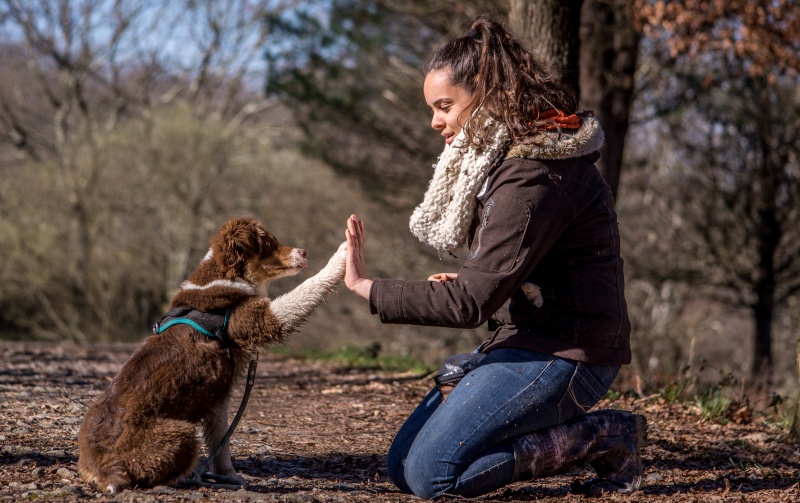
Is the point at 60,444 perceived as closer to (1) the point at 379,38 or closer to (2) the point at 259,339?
(2) the point at 259,339

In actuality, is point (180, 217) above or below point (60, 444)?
above

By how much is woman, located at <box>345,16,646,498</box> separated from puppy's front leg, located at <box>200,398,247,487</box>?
2.75 ft

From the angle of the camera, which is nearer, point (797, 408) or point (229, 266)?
point (229, 266)

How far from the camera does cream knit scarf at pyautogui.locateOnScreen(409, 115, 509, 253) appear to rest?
3297 millimetres

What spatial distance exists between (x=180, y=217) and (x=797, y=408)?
14665mm

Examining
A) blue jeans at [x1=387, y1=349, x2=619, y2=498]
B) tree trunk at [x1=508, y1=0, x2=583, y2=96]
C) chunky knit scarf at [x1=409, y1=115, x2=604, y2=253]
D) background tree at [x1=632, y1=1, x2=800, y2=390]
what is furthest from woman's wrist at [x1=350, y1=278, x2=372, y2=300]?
background tree at [x1=632, y1=1, x2=800, y2=390]

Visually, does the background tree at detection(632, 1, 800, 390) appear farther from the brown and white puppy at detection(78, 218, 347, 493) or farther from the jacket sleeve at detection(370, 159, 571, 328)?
the jacket sleeve at detection(370, 159, 571, 328)

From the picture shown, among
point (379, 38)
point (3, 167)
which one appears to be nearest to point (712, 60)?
point (379, 38)

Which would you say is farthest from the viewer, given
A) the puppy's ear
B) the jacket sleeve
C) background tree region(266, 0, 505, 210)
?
background tree region(266, 0, 505, 210)

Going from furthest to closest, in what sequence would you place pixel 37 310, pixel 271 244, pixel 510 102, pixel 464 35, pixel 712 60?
pixel 37 310, pixel 712 60, pixel 271 244, pixel 464 35, pixel 510 102

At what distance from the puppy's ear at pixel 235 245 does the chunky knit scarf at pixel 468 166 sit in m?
0.94

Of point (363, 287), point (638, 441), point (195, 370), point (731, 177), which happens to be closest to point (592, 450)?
point (638, 441)

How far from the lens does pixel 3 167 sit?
18922 mm

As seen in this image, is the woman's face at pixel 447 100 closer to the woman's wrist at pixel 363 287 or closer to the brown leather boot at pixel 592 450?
the woman's wrist at pixel 363 287
